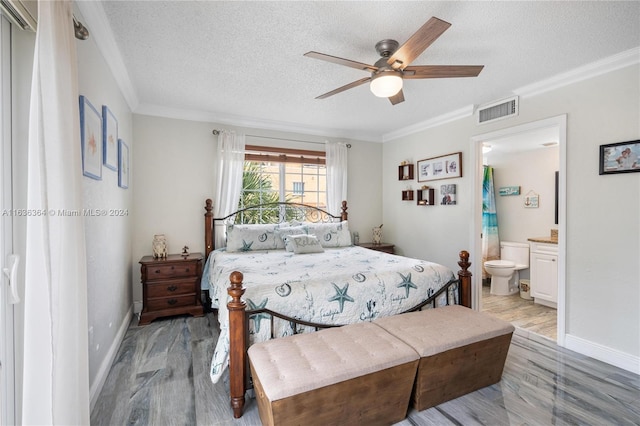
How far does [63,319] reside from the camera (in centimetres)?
114

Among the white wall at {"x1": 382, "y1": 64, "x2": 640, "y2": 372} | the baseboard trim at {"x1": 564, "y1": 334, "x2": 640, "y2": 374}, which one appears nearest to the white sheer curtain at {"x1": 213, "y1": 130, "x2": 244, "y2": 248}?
the white wall at {"x1": 382, "y1": 64, "x2": 640, "y2": 372}

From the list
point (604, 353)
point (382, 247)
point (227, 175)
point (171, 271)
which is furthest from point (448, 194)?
point (171, 271)

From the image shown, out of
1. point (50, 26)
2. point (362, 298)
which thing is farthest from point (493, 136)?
point (50, 26)

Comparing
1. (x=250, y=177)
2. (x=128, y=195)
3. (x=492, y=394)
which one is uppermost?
(x=250, y=177)

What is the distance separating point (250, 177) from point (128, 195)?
153 cm

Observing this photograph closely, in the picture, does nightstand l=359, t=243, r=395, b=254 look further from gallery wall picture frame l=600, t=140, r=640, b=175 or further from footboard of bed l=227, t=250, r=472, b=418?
footboard of bed l=227, t=250, r=472, b=418

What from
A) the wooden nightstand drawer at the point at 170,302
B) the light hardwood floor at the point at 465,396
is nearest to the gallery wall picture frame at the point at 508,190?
the light hardwood floor at the point at 465,396

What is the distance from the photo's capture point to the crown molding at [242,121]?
3.62m

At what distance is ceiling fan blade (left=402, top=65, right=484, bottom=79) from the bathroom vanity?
116 inches

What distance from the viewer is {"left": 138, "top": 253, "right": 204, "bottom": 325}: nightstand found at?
10.6ft

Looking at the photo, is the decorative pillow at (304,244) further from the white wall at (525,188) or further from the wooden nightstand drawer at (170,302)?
the white wall at (525,188)

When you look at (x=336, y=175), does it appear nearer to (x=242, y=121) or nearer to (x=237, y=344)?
(x=242, y=121)

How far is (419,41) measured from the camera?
68.2 inches

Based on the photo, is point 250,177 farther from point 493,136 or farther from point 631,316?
point 631,316
